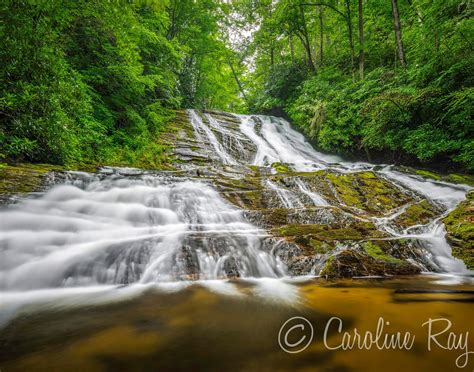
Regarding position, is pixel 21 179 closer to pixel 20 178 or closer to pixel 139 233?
pixel 20 178

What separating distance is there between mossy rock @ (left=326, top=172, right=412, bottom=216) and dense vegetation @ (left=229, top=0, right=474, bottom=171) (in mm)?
2737

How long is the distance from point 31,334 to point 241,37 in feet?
84.5

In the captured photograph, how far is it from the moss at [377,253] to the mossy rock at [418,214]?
1.73m

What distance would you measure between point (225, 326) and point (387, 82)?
11.4 metres

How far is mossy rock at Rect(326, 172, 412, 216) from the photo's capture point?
6.09m

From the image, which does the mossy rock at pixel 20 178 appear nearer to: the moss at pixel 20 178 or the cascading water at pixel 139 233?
the moss at pixel 20 178

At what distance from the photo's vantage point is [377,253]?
3.62m

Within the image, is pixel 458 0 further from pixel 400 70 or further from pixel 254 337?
pixel 254 337

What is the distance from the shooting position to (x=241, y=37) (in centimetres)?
2284

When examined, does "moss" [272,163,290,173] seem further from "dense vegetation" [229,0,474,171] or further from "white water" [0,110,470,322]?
"dense vegetation" [229,0,474,171]

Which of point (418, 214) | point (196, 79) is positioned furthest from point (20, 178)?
point (196, 79)

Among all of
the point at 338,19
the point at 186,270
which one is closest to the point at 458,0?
the point at 338,19

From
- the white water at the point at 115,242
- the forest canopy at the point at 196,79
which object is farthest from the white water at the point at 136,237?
the forest canopy at the point at 196,79

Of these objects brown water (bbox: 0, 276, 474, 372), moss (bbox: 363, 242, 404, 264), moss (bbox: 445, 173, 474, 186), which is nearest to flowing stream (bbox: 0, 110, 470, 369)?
brown water (bbox: 0, 276, 474, 372)
